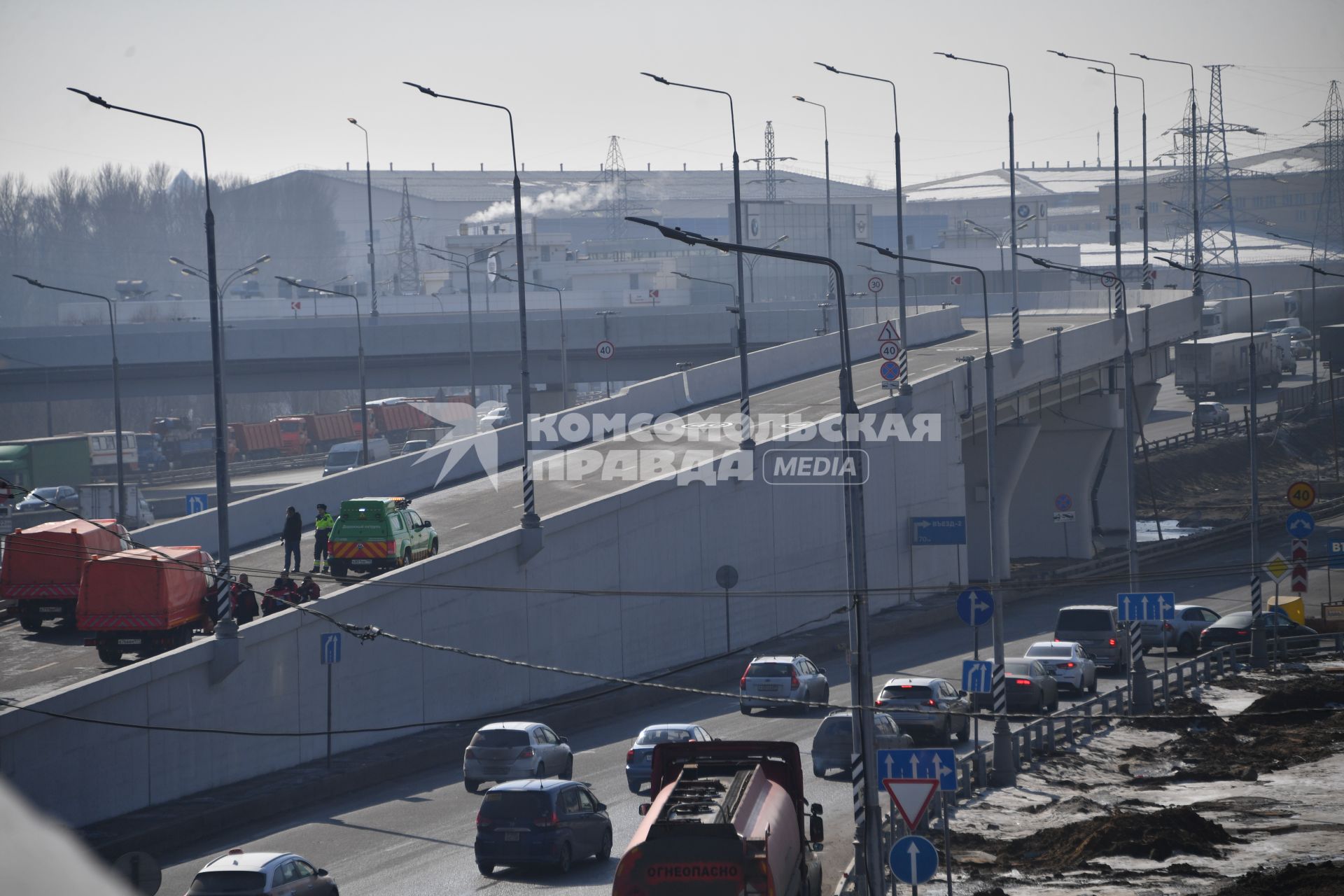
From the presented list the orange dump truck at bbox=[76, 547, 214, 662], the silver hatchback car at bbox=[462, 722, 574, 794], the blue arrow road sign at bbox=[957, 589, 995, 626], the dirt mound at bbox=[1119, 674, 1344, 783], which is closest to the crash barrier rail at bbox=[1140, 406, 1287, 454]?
the dirt mound at bbox=[1119, 674, 1344, 783]

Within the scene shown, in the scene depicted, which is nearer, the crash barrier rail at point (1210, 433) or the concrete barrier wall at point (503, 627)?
the concrete barrier wall at point (503, 627)

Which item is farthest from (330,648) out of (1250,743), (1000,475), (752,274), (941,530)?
(752,274)

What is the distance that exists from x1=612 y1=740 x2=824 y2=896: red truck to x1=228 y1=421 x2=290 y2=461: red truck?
73091 mm

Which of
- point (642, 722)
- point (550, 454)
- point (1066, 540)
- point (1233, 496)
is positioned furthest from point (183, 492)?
point (1233, 496)

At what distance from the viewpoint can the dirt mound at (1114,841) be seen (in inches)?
789

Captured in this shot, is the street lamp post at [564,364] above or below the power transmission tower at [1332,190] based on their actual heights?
below

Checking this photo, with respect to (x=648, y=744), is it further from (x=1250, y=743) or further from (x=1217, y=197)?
(x=1217, y=197)

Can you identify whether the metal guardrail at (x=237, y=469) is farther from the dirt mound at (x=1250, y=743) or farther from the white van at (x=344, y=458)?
the dirt mound at (x=1250, y=743)

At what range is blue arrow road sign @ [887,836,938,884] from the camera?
1515 centimetres

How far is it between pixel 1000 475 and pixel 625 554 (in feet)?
73.1

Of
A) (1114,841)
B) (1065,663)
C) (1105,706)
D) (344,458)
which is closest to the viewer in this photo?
(1114,841)

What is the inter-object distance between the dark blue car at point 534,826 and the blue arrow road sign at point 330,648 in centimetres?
780

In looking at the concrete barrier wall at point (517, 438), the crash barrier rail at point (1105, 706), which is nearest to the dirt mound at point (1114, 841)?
the crash barrier rail at point (1105, 706)

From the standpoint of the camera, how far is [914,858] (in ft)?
49.9
